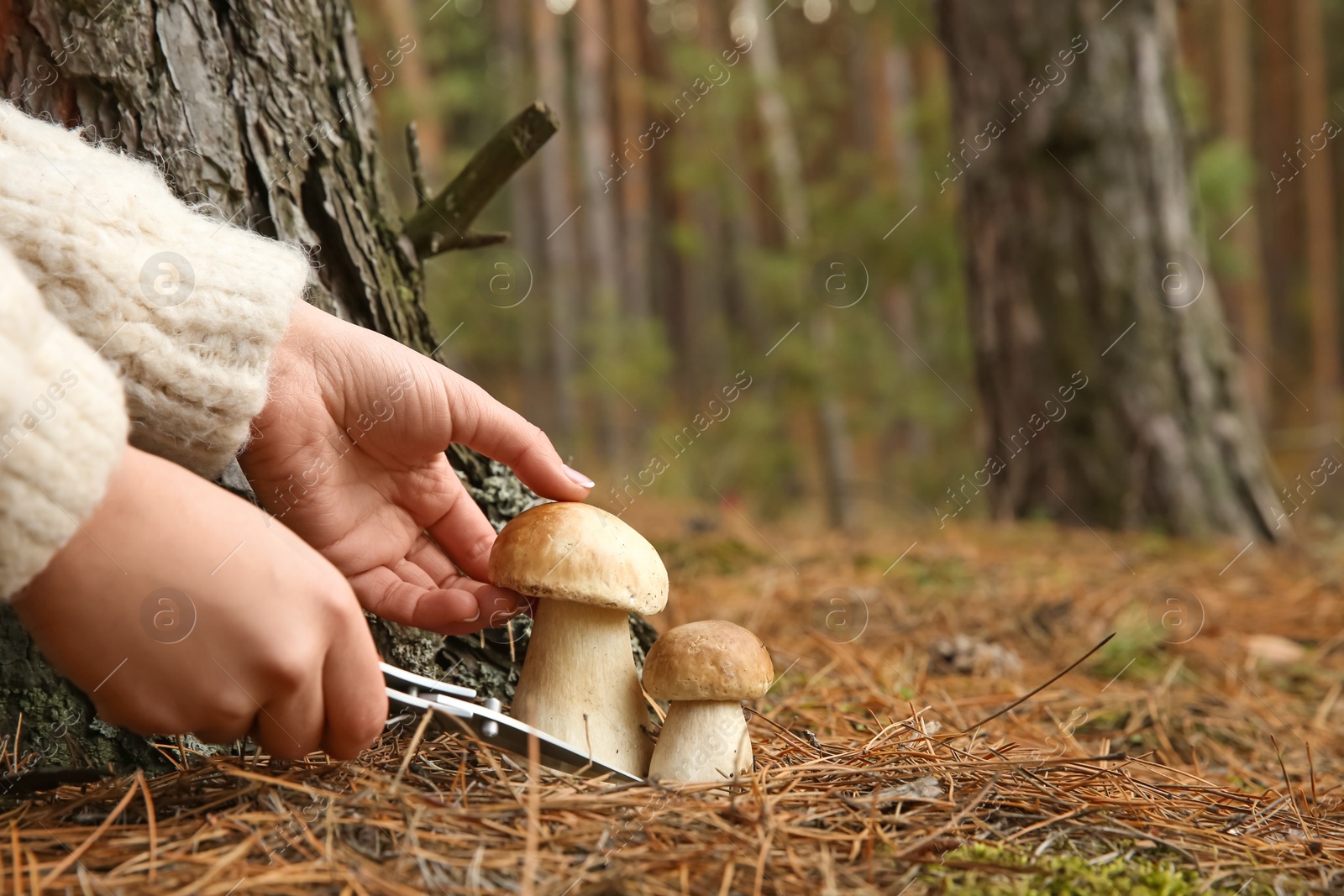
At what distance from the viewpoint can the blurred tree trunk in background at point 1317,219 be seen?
1203cm

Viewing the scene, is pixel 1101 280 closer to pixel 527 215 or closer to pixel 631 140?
pixel 631 140

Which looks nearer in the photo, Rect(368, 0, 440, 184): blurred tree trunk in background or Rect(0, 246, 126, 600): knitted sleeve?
Rect(0, 246, 126, 600): knitted sleeve

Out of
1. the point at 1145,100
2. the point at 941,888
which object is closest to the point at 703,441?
the point at 1145,100

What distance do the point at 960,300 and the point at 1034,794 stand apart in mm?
5988

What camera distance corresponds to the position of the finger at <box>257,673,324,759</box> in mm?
1175

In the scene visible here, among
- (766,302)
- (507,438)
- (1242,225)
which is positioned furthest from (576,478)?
(1242,225)

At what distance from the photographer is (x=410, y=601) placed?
1.68m

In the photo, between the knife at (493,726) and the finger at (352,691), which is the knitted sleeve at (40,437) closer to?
the finger at (352,691)

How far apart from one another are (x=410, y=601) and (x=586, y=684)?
0.37 metres

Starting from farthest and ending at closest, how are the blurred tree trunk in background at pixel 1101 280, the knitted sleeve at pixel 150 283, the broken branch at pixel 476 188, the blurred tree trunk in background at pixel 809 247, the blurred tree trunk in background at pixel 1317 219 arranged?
the blurred tree trunk in background at pixel 1317 219
the blurred tree trunk in background at pixel 809 247
the blurred tree trunk in background at pixel 1101 280
the broken branch at pixel 476 188
the knitted sleeve at pixel 150 283

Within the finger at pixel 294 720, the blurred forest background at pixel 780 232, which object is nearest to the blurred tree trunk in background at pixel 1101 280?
the blurred forest background at pixel 780 232

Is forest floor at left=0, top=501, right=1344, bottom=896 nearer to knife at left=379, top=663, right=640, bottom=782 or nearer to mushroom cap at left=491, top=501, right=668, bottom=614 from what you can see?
knife at left=379, top=663, right=640, bottom=782

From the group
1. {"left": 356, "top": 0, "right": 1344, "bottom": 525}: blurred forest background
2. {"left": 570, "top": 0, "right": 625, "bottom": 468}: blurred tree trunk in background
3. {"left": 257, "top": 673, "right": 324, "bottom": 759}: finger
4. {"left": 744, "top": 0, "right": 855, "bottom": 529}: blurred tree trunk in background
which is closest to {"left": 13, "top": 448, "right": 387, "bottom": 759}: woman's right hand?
{"left": 257, "top": 673, "right": 324, "bottom": 759}: finger

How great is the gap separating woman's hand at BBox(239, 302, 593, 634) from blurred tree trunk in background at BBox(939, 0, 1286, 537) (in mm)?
3478
